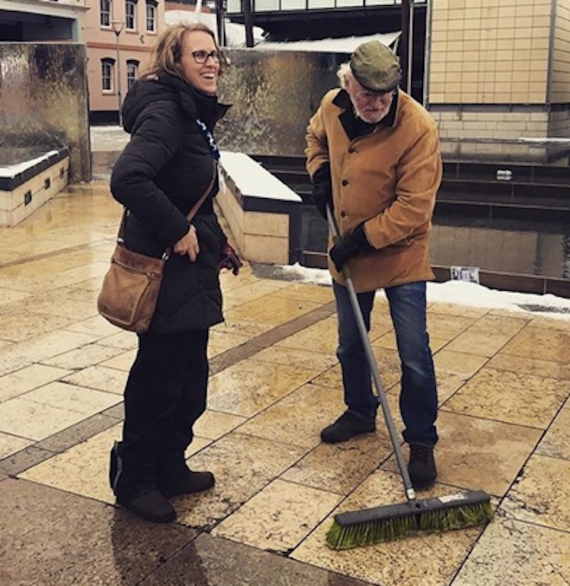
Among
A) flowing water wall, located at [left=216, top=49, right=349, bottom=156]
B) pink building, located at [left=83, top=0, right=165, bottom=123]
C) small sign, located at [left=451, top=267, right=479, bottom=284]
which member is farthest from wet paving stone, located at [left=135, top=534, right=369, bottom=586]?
pink building, located at [left=83, top=0, right=165, bottom=123]

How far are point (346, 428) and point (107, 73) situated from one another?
39.4 meters

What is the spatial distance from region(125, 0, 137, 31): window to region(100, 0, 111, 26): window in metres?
1.35

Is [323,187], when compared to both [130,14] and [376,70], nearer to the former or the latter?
[376,70]

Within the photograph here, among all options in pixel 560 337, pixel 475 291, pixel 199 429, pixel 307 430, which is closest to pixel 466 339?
pixel 560 337

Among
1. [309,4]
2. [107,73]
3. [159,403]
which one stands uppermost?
[309,4]

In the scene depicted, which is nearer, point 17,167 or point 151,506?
point 151,506

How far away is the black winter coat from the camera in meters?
2.96

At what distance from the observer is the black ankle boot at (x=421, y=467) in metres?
3.67

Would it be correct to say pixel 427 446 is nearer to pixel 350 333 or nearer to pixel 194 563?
pixel 350 333

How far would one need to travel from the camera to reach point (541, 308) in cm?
678

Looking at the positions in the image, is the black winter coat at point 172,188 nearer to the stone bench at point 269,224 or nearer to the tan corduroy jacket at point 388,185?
the tan corduroy jacket at point 388,185

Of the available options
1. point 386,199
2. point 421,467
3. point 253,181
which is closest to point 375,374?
point 421,467

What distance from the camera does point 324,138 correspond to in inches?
158

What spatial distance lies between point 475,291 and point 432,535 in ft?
13.9
